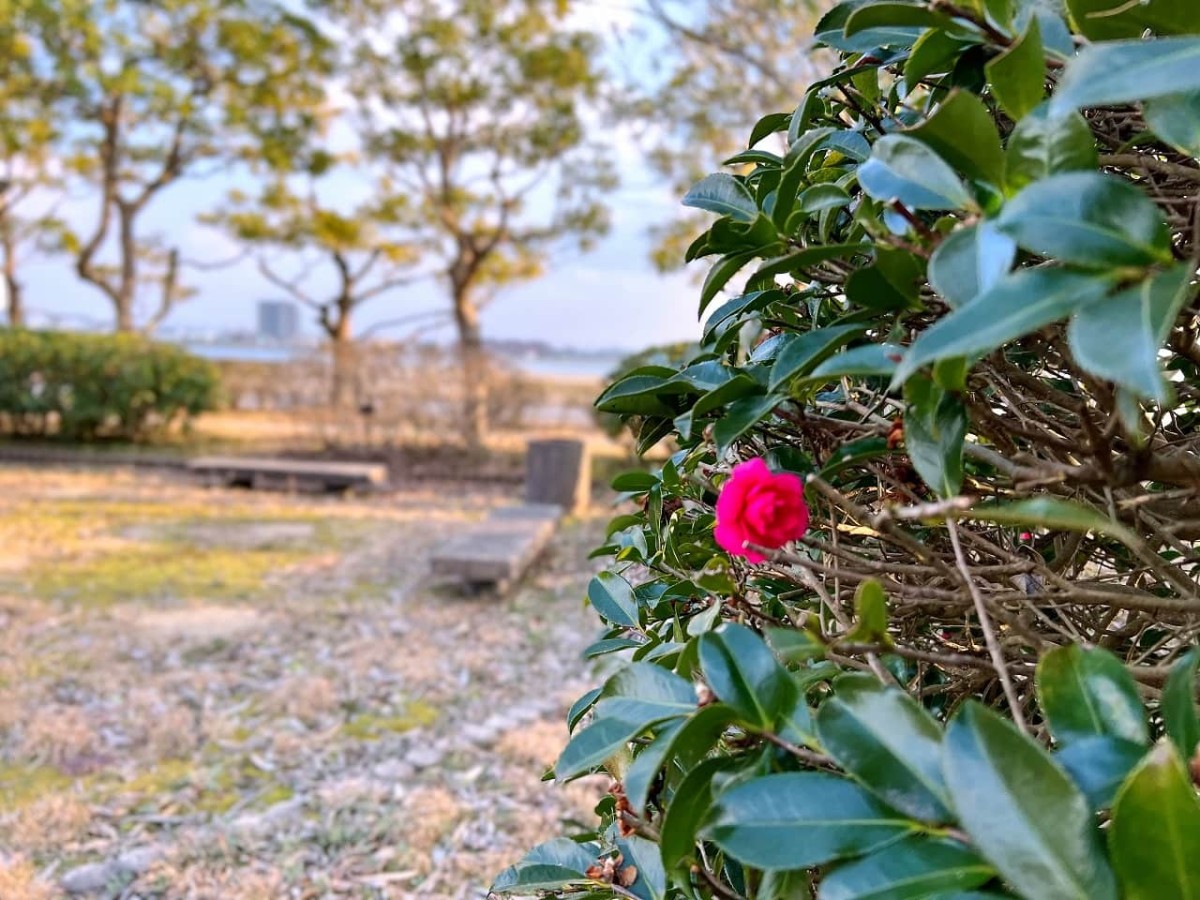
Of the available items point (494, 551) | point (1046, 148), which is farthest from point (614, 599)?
point (494, 551)

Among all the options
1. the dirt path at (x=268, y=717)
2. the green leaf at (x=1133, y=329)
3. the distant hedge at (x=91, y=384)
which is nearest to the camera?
the green leaf at (x=1133, y=329)

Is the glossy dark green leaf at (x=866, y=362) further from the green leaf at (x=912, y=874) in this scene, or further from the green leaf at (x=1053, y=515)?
the green leaf at (x=912, y=874)

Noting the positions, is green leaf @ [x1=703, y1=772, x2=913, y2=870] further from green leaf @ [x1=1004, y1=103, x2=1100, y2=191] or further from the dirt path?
the dirt path

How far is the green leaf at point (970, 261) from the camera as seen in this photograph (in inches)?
18.4

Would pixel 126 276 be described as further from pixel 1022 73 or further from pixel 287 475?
pixel 1022 73

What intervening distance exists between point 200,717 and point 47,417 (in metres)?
8.17

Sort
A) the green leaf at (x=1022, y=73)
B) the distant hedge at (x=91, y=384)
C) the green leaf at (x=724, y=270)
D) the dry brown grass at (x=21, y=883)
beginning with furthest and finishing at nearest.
Answer: the distant hedge at (x=91, y=384) → the dry brown grass at (x=21, y=883) → the green leaf at (x=724, y=270) → the green leaf at (x=1022, y=73)

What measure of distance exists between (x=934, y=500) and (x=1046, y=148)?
0.35m

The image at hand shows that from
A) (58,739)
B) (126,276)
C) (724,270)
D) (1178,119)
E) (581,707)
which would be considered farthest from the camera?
(126,276)

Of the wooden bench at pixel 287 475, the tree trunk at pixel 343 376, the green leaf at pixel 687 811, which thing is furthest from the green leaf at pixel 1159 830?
the tree trunk at pixel 343 376

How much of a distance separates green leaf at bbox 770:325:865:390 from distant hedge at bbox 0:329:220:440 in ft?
33.1

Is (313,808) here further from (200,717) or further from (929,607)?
(929,607)

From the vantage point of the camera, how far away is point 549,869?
79 cm

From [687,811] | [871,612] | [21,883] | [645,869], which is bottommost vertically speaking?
[21,883]
